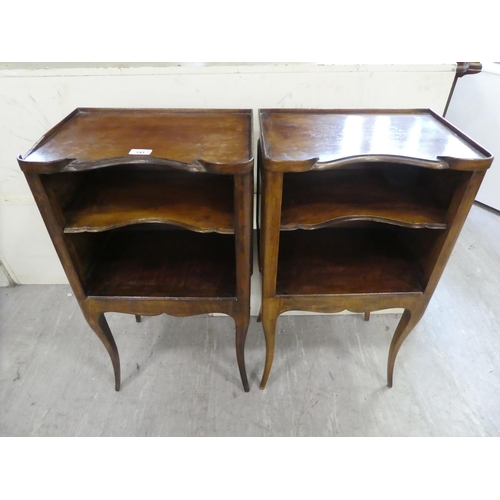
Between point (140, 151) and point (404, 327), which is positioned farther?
point (404, 327)

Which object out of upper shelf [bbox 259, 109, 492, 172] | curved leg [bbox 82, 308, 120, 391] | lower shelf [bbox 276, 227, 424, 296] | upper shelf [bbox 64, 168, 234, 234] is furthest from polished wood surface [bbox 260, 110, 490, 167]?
curved leg [bbox 82, 308, 120, 391]

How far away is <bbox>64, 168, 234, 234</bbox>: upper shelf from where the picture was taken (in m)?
0.82

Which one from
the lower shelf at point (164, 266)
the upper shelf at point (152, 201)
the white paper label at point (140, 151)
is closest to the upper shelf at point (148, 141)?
the white paper label at point (140, 151)

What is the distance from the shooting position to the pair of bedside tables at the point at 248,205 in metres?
0.78

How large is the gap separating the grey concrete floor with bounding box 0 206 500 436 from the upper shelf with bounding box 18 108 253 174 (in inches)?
33.8

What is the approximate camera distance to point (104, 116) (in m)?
0.98

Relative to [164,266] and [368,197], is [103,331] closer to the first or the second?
[164,266]

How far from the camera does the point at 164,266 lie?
3.43 ft

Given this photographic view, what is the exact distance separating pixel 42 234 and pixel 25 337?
1.40ft

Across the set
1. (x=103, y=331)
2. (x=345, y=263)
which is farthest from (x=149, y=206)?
(x=345, y=263)

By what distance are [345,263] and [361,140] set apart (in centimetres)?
37

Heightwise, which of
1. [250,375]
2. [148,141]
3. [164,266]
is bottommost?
[250,375]

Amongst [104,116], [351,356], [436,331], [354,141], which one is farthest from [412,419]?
[104,116]

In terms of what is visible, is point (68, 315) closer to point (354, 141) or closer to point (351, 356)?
point (351, 356)
